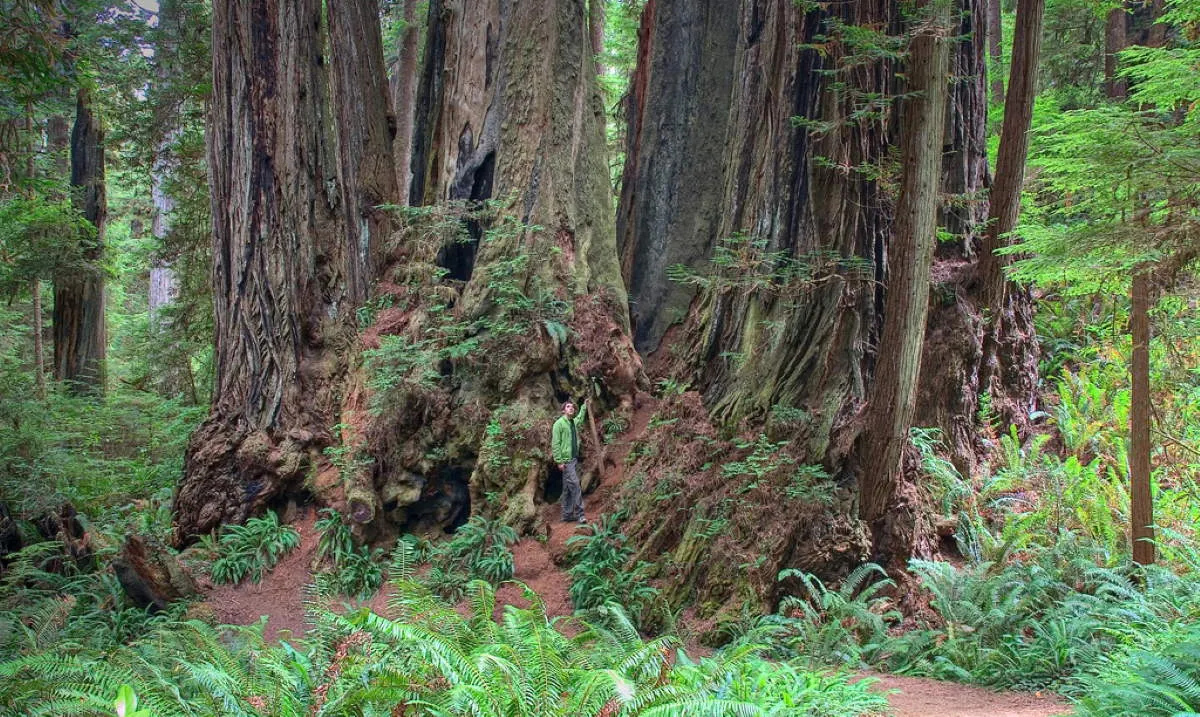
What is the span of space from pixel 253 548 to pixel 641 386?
5.11 metres

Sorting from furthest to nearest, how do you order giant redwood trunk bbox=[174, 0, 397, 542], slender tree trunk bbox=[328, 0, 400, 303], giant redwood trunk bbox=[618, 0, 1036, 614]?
slender tree trunk bbox=[328, 0, 400, 303] → giant redwood trunk bbox=[174, 0, 397, 542] → giant redwood trunk bbox=[618, 0, 1036, 614]

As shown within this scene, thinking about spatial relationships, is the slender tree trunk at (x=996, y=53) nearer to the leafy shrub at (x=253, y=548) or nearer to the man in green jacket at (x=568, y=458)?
the man in green jacket at (x=568, y=458)

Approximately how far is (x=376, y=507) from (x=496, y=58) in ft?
20.8

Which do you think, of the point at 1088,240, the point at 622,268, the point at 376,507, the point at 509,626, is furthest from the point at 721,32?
the point at 509,626

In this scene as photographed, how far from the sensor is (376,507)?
938 centimetres

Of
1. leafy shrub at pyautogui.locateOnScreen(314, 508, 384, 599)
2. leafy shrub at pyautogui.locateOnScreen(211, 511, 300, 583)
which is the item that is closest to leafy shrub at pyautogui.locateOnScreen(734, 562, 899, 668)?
leafy shrub at pyautogui.locateOnScreen(314, 508, 384, 599)

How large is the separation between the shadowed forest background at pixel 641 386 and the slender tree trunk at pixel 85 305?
3.61ft

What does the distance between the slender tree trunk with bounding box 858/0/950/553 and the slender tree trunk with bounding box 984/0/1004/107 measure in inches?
391

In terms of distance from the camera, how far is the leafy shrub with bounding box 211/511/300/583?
9133 mm

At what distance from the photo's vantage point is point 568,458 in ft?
29.9

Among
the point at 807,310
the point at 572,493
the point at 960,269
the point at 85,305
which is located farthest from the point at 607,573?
the point at 85,305

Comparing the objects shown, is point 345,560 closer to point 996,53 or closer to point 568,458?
point 568,458

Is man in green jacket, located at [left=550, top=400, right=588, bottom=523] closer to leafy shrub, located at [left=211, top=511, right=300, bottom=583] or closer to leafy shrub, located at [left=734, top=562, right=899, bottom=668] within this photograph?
leafy shrub, located at [left=734, top=562, right=899, bottom=668]

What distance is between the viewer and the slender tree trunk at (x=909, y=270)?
7082 millimetres
